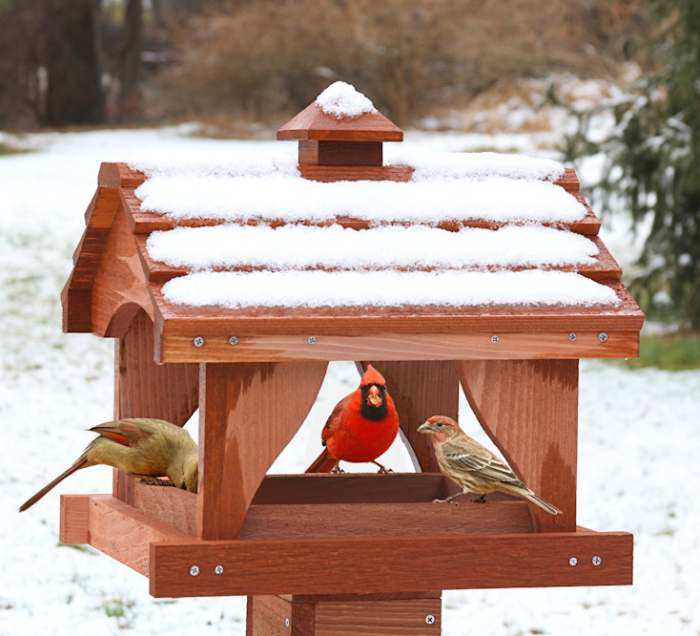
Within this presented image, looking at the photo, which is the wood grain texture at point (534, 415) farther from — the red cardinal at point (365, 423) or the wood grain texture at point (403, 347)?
the red cardinal at point (365, 423)

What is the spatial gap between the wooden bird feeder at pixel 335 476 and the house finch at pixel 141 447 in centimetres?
7

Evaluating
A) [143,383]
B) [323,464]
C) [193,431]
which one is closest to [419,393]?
[323,464]

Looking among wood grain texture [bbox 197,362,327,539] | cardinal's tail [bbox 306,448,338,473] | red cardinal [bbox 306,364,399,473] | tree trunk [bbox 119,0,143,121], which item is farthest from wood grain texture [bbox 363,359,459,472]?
tree trunk [bbox 119,0,143,121]

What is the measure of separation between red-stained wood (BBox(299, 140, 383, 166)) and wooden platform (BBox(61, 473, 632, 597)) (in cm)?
70

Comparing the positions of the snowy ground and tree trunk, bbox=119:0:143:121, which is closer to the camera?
the snowy ground

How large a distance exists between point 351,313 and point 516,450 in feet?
1.60

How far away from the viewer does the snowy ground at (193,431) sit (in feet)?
17.3

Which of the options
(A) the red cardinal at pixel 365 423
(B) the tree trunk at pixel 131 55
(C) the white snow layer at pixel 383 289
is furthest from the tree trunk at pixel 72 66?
(C) the white snow layer at pixel 383 289

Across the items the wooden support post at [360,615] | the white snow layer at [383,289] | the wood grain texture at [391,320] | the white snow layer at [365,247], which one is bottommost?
the wooden support post at [360,615]

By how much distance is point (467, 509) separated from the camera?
9.50 feet

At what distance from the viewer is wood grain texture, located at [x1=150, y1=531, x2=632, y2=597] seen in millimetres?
2600

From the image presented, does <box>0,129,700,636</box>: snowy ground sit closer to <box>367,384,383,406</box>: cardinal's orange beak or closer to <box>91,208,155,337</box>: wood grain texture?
<box>91,208,155,337</box>: wood grain texture

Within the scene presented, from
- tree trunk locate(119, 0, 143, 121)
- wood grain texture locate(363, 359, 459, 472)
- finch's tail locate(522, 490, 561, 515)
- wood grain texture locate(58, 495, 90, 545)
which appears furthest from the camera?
tree trunk locate(119, 0, 143, 121)

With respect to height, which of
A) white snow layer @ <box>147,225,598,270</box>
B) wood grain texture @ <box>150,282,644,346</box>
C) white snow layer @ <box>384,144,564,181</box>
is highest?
white snow layer @ <box>384,144,564,181</box>
